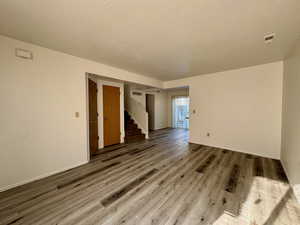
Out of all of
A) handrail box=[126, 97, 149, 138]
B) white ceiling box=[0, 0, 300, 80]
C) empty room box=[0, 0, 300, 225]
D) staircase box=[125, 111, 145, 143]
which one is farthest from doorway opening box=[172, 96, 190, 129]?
white ceiling box=[0, 0, 300, 80]

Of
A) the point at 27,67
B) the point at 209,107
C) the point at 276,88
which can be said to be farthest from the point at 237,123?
the point at 27,67

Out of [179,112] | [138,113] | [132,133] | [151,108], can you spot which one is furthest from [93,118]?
[179,112]

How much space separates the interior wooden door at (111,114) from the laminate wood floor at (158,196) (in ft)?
4.89

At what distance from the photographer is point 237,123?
371cm

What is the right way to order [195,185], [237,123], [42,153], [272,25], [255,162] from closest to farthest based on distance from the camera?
[272,25] → [195,185] → [42,153] → [255,162] → [237,123]

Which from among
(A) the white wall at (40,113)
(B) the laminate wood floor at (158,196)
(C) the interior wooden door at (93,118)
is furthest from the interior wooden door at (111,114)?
(B) the laminate wood floor at (158,196)

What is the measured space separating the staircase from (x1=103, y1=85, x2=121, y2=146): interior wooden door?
0.54 m

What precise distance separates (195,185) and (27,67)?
3.65 metres

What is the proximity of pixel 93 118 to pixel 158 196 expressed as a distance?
2.91 metres

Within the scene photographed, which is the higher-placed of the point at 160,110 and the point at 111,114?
the point at 160,110

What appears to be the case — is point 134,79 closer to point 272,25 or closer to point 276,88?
point 272,25

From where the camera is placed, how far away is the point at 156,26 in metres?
1.75

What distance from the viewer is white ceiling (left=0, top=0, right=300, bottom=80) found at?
4.58ft

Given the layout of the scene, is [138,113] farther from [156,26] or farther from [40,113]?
[156,26]
